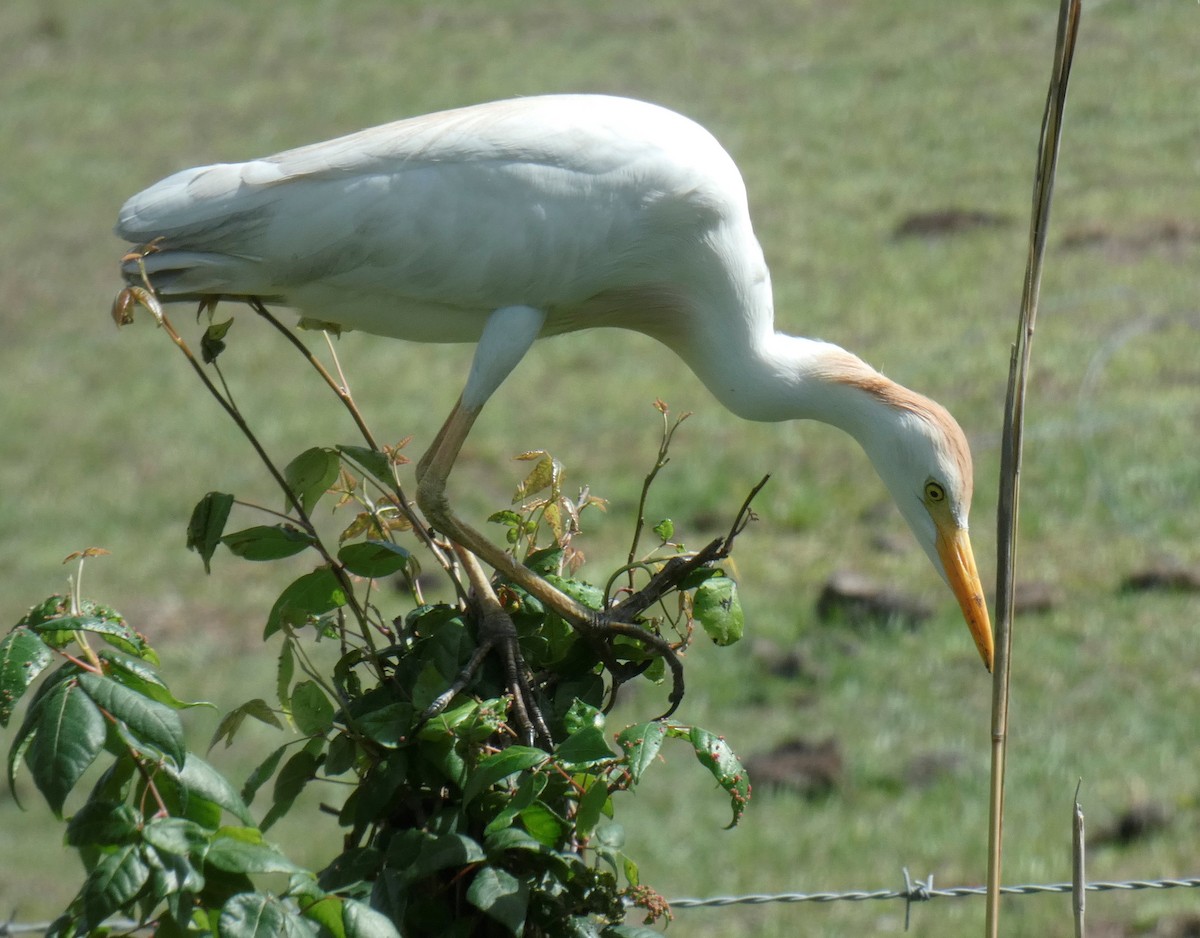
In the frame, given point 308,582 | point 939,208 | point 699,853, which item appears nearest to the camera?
point 308,582

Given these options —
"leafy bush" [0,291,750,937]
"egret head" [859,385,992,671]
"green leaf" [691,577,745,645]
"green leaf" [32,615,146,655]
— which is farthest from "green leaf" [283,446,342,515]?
"egret head" [859,385,992,671]

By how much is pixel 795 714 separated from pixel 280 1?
43.8 ft

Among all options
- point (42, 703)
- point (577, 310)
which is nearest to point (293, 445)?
point (577, 310)

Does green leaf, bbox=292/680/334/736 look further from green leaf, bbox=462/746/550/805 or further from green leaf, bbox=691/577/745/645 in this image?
green leaf, bbox=691/577/745/645

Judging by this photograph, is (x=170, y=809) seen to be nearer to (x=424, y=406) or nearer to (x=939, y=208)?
(x=424, y=406)

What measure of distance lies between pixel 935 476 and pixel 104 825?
1.68 metres

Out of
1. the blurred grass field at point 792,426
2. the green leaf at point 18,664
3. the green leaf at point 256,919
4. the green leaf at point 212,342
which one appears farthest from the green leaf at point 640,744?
the blurred grass field at point 792,426

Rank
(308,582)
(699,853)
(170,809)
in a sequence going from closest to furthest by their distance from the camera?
(170,809) < (308,582) < (699,853)

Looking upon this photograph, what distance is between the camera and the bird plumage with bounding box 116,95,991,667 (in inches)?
107

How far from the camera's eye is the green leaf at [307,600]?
2.12 metres

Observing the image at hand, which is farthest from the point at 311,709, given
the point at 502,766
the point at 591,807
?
the point at 591,807

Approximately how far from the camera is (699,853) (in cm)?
523

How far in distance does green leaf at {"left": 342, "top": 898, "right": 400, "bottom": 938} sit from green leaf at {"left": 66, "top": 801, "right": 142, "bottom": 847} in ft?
0.77

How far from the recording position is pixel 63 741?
1.54 metres
